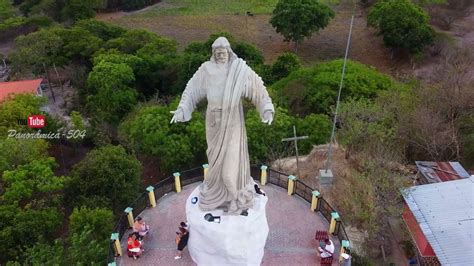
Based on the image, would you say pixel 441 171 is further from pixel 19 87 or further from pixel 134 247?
pixel 19 87

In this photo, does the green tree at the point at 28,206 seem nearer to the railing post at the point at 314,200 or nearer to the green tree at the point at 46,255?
the green tree at the point at 46,255

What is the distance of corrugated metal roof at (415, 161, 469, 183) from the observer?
23562mm

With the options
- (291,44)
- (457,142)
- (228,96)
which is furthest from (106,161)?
(291,44)

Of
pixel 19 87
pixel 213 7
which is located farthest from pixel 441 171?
pixel 213 7

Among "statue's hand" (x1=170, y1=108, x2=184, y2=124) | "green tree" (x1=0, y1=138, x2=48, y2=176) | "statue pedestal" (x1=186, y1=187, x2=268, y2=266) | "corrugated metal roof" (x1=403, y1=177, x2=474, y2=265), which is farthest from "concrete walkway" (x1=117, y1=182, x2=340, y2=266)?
"green tree" (x1=0, y1=138, x2=48, y2=176)

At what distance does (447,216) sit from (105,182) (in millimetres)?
16997

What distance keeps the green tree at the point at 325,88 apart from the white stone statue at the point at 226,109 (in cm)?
1639

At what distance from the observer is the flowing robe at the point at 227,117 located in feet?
41.9

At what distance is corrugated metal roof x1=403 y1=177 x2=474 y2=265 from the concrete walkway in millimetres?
5196

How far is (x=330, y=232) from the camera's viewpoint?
1830 cm

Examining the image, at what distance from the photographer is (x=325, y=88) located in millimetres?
32031

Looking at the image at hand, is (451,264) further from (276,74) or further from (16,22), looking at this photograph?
(16,22)

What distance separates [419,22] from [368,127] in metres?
25.7

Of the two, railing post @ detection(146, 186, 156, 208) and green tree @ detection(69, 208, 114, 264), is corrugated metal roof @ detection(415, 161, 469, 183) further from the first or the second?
green tree @ detection(69, 208, 114, 264)
